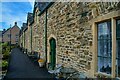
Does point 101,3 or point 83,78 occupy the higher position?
point 101,3

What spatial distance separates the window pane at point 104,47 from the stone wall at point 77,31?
0.37 metres

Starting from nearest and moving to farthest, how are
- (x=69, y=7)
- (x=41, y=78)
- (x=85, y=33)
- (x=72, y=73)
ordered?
(x=85, y=33) < (x=72, y=73) < (x=69, y=7) < (x=41, y=78)

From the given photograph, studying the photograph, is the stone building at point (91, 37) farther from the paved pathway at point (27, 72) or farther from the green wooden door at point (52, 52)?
the green wooden door at point (52, 52)

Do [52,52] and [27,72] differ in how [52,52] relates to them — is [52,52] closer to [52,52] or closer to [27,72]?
[52,52]

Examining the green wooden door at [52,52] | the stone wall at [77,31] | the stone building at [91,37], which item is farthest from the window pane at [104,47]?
the green wooden door at [52,52]

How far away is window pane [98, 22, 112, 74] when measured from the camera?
20.0ft

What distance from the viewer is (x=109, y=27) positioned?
6055 millimetres

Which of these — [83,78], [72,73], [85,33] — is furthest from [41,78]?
[85,33]

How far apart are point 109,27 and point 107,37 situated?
0.32 meters

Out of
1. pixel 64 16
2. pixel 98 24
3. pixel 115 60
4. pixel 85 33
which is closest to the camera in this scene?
pixel 115 60

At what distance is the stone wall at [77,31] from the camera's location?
685 cm

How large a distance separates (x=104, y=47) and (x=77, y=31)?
2071 millimetres

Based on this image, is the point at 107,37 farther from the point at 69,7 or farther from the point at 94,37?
the point at 69,7

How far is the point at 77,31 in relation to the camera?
26.9 feet
